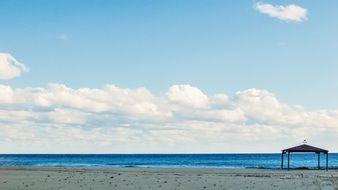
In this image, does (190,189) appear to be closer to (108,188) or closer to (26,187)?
(108,188)

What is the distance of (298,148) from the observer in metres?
54.2

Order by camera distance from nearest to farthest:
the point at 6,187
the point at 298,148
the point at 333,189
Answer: the point at 6,187 → the point at 333,189 → the point at 298,148

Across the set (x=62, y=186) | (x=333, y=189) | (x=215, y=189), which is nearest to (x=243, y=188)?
(x=215, y=189)

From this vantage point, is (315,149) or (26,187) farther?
(315,149)

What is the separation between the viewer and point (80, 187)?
24094 millimetres

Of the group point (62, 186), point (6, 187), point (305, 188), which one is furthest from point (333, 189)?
point (6, 187)

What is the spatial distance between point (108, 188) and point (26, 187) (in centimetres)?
334

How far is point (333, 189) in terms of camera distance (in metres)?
24.9

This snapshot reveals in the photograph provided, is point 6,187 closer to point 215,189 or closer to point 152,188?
point 152,188

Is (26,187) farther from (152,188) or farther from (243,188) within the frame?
(243,188)

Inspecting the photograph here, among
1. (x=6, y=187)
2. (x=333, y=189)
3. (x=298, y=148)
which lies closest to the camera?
(x=6, y=187)

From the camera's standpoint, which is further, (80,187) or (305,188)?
(305,188)

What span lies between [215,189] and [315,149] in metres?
32.7

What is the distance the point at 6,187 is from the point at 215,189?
28.3 feet
